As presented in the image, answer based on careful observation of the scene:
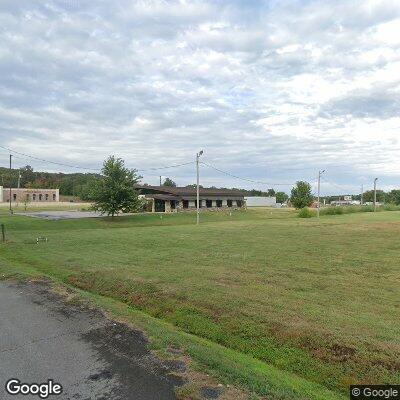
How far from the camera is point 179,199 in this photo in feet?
215

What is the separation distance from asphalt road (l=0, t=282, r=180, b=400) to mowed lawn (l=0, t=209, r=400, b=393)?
158 centimetres

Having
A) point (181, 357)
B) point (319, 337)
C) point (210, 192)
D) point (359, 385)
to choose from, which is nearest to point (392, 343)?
point (319, 337)

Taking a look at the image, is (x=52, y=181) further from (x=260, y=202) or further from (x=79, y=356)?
(x=79, y=356)

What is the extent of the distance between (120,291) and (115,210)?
121 feet

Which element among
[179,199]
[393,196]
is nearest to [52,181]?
[179,199]

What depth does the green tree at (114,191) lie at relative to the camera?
45.8 meters

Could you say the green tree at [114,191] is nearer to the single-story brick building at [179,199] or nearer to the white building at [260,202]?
the single-story brick building at [179,199]

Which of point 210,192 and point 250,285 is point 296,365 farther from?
point 210,192

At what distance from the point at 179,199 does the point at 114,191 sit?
68.8ft

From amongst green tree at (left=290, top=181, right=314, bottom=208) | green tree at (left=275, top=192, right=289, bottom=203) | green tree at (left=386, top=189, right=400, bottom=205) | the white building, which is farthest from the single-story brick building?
green tree at (left=386, top=189, right=400, bottom=205)

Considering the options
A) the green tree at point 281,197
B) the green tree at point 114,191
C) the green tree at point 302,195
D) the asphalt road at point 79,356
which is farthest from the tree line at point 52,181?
the asphalt road at point 79,356

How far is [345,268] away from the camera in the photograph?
42.3 feet

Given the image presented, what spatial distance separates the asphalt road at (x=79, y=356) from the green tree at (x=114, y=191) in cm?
3769

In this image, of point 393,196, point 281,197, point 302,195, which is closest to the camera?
point 302,195
